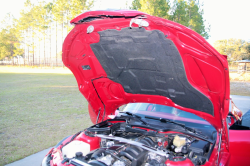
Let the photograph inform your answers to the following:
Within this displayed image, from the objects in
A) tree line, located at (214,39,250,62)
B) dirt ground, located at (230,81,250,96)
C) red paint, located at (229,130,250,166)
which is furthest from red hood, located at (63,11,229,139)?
tree line, located at (214,39,250,62)

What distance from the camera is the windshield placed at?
2.57m

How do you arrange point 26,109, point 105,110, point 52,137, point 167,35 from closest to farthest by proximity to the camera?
1. point 167,35
2. point 105,110
3. point 52,137
4. point 26,109

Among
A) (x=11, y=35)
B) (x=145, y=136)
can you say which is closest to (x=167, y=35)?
(x=145, y=136)

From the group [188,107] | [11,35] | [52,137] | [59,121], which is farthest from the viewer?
[11,35]

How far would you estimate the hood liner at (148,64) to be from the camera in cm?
195

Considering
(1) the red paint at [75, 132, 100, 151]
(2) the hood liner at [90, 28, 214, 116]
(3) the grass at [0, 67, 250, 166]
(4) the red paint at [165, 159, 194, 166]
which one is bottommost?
(3) the grass at [0, 67, 250, 166]

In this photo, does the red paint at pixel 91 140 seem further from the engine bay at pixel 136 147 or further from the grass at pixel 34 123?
the grass at pixel 34 123

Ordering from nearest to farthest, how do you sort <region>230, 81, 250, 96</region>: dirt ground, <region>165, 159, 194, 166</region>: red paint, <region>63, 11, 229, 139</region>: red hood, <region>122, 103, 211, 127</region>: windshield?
<region>165, 159, 194, 166</region>: red paint, <region>63, 11, 229, 139</region>: red hood, <region>122, 103, 211, 127</region>: windshield, <region>230, 81, 250, 96</region>: dirt ground

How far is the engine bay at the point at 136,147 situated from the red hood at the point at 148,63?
0.36 m

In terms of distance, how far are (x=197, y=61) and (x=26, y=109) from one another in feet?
23.6

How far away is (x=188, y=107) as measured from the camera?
2.30 m

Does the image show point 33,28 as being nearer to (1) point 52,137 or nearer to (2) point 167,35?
(1) point 52,137

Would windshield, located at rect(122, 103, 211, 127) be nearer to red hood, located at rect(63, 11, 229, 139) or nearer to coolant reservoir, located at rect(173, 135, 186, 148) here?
red hood, located at rect(63, 11, 229, 139)

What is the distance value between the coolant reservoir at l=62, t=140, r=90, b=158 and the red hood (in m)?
0.87
